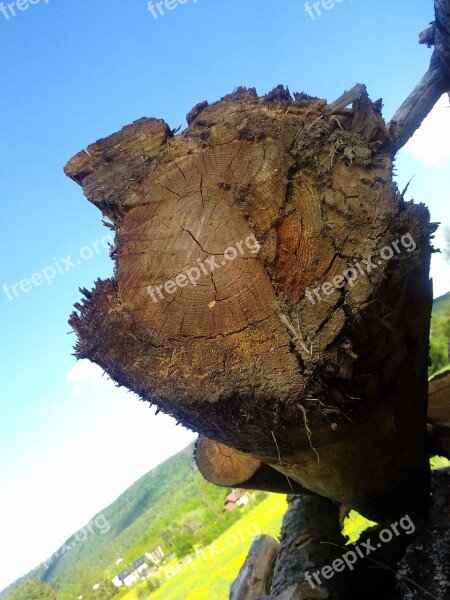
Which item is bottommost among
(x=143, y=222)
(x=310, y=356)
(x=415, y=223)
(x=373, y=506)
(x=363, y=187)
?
(x=373, y=506)

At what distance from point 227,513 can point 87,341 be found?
38269 millimetres

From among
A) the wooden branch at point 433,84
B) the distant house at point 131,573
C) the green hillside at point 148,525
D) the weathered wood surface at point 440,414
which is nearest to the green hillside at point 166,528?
the green hillside at point 148,525

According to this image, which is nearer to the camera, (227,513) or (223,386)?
(223,386)

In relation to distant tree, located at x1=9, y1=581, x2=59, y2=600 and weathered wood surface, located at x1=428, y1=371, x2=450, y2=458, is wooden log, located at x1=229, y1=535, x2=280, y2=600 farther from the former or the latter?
distant tree, located at x1=9, y1=581, x2=59, y2=600

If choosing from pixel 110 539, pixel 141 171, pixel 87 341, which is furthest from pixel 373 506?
pixel 110 539

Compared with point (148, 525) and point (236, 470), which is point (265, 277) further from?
point (148, 525)

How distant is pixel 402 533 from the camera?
2.82 m

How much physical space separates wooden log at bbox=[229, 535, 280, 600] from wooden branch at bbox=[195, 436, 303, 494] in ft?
4.95

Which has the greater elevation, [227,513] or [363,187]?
[363,187]

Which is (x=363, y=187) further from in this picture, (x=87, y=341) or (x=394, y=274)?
(x=87, y=341)

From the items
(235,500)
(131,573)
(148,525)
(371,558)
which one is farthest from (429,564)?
(148,525)

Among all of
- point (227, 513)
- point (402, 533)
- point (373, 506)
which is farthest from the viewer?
point (227, 513)

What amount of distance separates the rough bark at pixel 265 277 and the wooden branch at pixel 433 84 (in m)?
2.43

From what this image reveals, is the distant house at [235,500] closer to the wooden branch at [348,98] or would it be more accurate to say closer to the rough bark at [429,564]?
the rough bark at [429,564]
